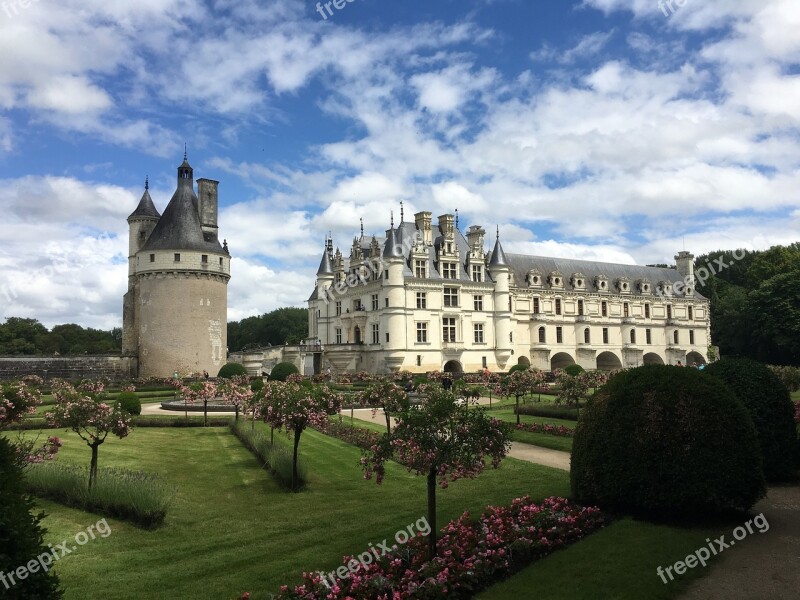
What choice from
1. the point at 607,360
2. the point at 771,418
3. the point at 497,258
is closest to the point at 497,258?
the point at 497,258

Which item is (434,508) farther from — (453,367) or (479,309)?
(479,309)

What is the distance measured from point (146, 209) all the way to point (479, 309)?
94.5 feet

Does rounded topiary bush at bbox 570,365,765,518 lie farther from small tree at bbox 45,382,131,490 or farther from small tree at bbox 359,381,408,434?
small tree at bbox 45,382,131,490

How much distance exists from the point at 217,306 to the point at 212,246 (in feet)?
15.0

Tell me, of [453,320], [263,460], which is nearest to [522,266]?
[453,320]

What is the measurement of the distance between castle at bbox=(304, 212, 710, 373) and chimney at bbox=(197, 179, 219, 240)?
11.8 m

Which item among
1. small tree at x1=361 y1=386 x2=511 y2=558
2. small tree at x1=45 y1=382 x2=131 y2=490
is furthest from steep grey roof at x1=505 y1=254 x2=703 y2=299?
small tree at x1=361 y1=386 x2=511 y2=558

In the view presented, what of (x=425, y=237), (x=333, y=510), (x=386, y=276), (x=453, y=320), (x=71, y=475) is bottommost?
(x=333, y=510)

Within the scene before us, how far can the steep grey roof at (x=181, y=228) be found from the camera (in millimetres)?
45312

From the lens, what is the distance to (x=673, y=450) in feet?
30.4

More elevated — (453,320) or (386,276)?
(386,276)

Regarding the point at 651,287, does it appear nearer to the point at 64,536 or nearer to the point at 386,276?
the point at 386,276

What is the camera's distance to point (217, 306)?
1841 inches

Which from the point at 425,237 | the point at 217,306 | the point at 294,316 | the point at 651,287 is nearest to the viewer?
the point at 217,306
